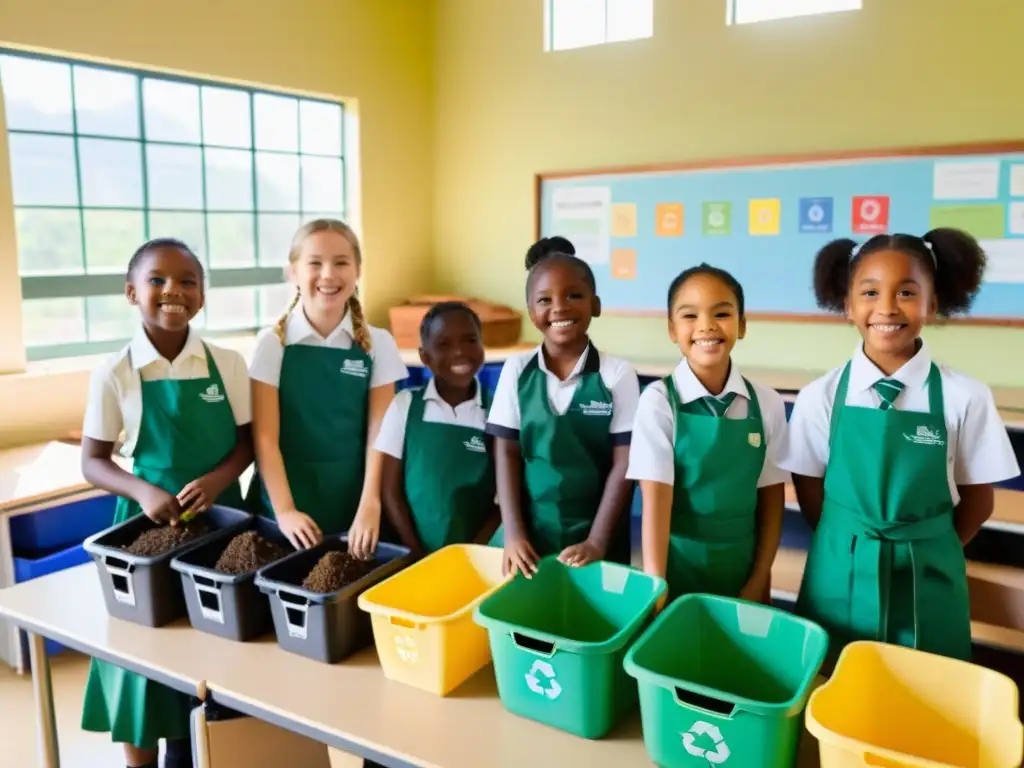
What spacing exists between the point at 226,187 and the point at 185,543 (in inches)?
124

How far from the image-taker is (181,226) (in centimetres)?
430

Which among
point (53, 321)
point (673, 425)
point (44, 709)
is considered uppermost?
point (53, 321)

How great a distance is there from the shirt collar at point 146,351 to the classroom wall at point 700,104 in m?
3.03

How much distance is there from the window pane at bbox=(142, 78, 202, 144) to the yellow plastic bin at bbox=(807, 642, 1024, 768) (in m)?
3.93

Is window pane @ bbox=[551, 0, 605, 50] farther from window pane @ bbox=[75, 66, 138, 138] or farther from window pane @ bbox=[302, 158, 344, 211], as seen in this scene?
window pane @ bbox=[75, 66, 138, 138]

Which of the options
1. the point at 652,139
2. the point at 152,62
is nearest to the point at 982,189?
the point at 652,139

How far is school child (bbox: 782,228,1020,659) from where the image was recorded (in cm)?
153

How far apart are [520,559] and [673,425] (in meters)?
0.39

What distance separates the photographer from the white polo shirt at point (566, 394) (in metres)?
1.83

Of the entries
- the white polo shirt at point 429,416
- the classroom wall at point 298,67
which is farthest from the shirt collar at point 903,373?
the classroom wall at point 298,67

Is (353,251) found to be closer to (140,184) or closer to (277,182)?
(140,184)

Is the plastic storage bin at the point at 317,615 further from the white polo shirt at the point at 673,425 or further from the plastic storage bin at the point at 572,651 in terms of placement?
the white polo shirt at the point at 673,425

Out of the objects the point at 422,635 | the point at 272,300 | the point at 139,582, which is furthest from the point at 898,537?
the point at 272,300

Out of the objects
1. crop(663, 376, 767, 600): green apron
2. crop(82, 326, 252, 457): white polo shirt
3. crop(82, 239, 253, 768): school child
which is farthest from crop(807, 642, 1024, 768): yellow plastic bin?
crop(82, 326, 252, 457): white polo shirt
